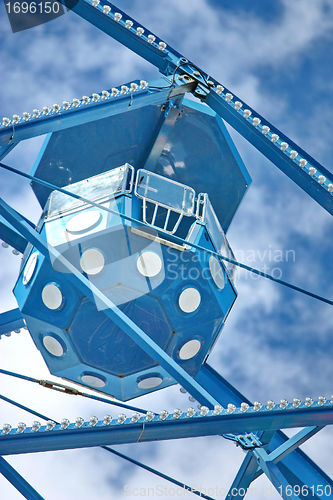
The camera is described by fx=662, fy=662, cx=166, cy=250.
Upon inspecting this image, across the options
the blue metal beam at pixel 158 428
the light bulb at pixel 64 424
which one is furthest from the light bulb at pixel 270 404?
the light bulb at pixel 64 424

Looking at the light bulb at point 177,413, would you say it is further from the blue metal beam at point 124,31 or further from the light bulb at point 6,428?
the blue metal beam at point 124,31

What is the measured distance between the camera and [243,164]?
16.5 meters

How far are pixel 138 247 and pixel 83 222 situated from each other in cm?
120

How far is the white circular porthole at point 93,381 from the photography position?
46.1ft

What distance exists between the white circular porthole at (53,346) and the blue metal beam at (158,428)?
5209 millimetres

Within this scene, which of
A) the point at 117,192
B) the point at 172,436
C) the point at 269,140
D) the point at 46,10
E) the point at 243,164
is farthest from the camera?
the point at 243,164

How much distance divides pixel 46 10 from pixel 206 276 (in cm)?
672

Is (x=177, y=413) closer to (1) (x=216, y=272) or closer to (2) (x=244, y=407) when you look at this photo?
(2) (x=244, y=407)

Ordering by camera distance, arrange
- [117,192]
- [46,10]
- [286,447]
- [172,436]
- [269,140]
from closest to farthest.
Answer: [172,436]
[286,447]
[269,140]
[117,192]
[46,10]

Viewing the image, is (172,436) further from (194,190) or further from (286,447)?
(194,190)

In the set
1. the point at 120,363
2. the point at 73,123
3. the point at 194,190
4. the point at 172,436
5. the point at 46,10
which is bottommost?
the point at 172,436

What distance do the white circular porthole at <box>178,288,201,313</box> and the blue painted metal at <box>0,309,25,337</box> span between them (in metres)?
3.80

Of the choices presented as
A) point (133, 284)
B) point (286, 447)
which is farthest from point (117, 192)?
point (286, 447)

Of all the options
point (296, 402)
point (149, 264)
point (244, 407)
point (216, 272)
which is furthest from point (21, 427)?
point (216, 272)
